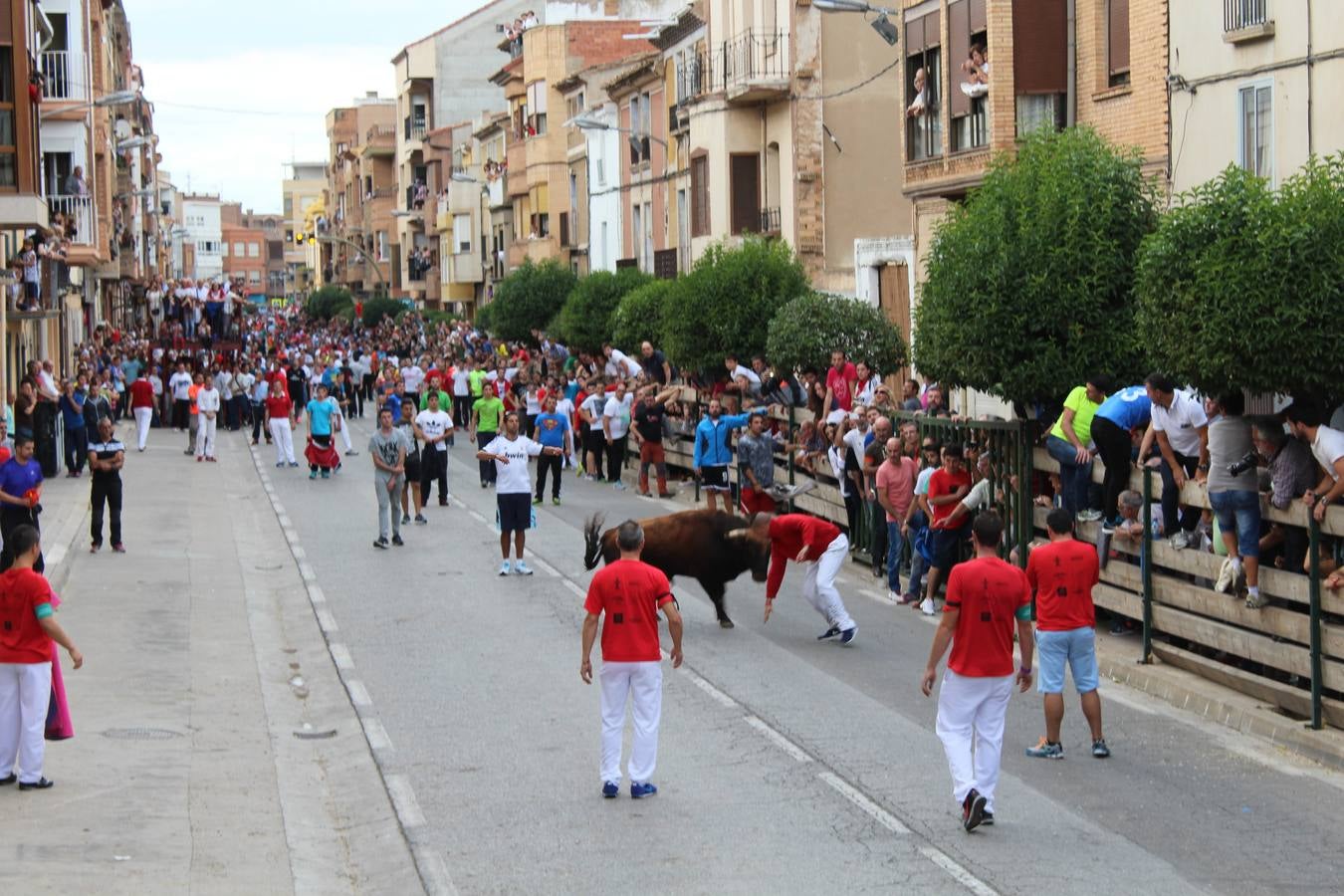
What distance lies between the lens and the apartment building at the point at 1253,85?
21109 mm

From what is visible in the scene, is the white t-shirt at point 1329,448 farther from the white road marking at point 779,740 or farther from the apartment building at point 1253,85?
the apartment building at point 1253,85

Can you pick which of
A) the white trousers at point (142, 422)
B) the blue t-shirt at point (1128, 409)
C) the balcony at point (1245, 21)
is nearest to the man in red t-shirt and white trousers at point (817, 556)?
the blue t-shirt at point (1128, 409)

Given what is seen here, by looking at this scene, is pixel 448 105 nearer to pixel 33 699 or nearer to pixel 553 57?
pixel 553 57

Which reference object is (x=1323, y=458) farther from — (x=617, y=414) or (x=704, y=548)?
(x=617, y=414)

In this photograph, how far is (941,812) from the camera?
1070 cm

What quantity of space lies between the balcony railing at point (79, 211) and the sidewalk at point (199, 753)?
75.6 ft

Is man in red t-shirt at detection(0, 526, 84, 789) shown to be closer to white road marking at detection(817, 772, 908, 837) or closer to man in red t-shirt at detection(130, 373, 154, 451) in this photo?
white road marking at detection(817, 772, 908, 837)

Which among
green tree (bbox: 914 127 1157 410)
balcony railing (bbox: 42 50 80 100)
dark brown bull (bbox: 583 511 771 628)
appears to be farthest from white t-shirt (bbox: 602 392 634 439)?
balcony railing (bbox: 42 50 80 100)

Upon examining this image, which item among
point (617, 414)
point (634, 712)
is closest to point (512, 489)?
point (634, 712)

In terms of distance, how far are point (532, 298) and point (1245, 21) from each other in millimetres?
34385

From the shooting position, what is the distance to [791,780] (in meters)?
11.5

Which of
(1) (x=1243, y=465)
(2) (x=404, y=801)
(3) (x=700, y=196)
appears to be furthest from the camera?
(3) (x=700, y=196)

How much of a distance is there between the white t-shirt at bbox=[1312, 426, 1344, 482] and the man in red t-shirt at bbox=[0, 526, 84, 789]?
804 centimetres

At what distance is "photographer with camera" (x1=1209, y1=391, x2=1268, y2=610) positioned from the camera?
1371cm
